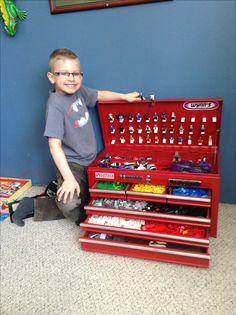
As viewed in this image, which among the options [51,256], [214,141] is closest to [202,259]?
[214,141]

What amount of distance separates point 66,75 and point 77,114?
17cm

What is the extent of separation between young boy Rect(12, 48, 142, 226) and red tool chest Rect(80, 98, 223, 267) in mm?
68

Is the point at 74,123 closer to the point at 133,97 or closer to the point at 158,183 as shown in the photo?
the point at 133,97

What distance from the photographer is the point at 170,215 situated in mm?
901

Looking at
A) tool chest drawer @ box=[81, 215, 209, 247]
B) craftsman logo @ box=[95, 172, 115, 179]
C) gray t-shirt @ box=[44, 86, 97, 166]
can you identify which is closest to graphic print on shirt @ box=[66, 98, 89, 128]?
gray t-shirt @ box=[44, 86, 97, 166]

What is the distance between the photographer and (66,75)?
0.97m

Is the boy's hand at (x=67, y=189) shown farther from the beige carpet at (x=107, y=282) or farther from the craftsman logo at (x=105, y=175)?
the beige carpet at (x=107, y=282)

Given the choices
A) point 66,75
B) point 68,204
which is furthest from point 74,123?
point 68,204

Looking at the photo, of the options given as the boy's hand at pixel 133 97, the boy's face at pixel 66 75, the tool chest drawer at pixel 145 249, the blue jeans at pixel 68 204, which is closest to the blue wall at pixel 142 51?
the boy's hand at pixel 133 97

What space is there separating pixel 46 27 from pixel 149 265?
1.04 meters

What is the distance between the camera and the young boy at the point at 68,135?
3.22ft

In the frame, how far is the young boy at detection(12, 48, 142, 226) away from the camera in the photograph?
982 millimetres

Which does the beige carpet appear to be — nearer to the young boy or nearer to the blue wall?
the young boy

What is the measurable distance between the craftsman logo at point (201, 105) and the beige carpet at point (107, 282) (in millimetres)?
491
